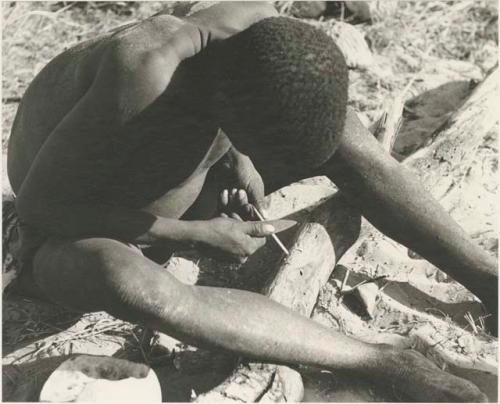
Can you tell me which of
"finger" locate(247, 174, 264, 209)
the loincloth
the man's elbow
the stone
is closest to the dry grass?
the loincloth

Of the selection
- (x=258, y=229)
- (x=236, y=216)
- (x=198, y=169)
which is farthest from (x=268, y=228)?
(x=198, y=169)

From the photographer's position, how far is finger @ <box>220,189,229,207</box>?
2.29m

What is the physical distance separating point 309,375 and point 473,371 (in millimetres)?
480

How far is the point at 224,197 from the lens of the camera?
7.54 ft

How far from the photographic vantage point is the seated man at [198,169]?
5.43 ft

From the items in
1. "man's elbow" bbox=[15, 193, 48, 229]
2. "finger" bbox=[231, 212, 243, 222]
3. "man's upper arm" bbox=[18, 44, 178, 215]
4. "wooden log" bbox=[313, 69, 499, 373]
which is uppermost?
"man's upper arm" bbox=[18, 44, 178, 215]

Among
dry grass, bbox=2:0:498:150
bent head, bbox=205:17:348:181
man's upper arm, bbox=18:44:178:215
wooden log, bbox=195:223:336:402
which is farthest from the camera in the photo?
dry grass, bbox=2:0:498:150

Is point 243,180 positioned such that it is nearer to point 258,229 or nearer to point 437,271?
point 258,229

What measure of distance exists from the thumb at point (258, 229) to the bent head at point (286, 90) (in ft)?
1.45

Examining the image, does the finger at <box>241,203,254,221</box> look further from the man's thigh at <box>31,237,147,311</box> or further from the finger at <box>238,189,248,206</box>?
the man's thigh at <box>31,237,147,311</box>

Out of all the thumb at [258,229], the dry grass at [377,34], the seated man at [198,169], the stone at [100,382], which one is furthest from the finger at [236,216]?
the dry grass at [377,34]

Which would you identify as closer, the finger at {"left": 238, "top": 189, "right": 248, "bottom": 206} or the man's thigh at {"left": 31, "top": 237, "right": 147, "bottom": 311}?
the man's thigh at {"left": 31, "top": 237, "right": 147, "bottom": 311}

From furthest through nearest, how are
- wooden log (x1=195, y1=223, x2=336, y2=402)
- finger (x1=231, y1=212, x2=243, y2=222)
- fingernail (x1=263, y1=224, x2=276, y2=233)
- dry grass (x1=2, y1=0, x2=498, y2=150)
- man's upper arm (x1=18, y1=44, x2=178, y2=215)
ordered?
dry grass (x1=2, y1=0, x2=498, y2=150) < finger (x1=231, y1=212, x2=243, y2=222) < fingernail (x1=263, y1=224, x2=276, y2=233) < wooden log (x1=195, y1=223, x2=336, y2=402) < man's upper arm (x1=18, y1=44, x2=178, y2=215)

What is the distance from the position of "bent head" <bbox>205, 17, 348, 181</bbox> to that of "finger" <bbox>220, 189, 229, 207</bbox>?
577mm
